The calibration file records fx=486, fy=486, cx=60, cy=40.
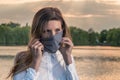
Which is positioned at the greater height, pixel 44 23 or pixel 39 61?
pixel 44 23

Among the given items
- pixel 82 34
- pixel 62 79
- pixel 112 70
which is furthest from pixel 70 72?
pixel 112 70

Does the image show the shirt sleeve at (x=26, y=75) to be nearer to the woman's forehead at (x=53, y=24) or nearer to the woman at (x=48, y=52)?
the woman at (x=48, y=52)

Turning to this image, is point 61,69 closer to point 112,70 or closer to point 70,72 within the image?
point 70,72

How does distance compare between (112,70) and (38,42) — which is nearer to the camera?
(38,42)

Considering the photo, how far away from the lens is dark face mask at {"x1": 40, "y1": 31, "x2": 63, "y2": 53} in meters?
2.50

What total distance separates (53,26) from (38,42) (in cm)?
11

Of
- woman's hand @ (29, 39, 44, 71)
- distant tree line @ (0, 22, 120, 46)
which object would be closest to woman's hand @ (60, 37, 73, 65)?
woman's hand @ (29, 39, 44, 71)

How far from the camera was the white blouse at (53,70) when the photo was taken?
2541 mm

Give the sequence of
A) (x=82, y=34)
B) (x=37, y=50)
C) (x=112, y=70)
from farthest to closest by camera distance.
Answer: (x=112, y=70) < (x=82, y=34) < (x=37, y=50)

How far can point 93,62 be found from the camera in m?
21.1

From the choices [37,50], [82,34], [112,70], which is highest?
[37,50]

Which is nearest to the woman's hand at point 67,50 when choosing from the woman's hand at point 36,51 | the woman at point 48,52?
the woman at point 48,52

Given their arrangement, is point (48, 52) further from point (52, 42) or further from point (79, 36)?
point (79, 36)

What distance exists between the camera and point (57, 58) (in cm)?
256
